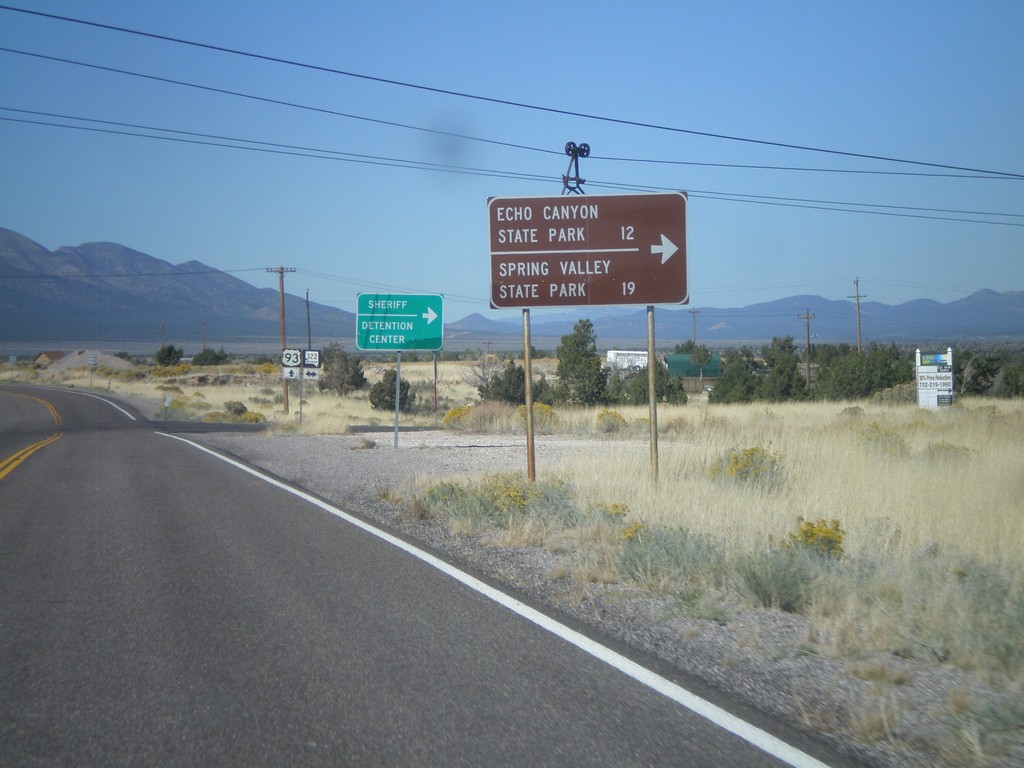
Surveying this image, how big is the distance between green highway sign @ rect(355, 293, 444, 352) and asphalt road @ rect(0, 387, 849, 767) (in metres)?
14.2

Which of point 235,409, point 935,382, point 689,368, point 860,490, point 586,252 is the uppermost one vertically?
point 586,252

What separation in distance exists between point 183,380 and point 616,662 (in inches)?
3673

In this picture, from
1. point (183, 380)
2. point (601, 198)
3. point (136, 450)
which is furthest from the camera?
point (183, 380)

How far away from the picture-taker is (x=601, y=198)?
47.0ft

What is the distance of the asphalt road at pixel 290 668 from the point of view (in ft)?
15.5

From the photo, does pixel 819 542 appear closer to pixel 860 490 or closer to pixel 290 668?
pixel 860 490

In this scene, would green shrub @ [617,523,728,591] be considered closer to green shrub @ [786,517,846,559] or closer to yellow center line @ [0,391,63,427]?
green shrub @ [786,517,846,559]

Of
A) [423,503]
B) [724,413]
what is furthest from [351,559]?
[724,413]

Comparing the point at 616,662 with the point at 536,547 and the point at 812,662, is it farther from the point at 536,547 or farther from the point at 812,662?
the point at 536,547

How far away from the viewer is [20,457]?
2181 cm

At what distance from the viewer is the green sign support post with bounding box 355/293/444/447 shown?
25.0 meters

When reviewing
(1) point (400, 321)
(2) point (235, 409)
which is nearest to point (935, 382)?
(1) point (400, 321)

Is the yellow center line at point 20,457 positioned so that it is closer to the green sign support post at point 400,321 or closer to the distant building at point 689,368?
the green sign support post at point 400,321

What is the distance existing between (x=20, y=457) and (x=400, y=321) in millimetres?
9876
